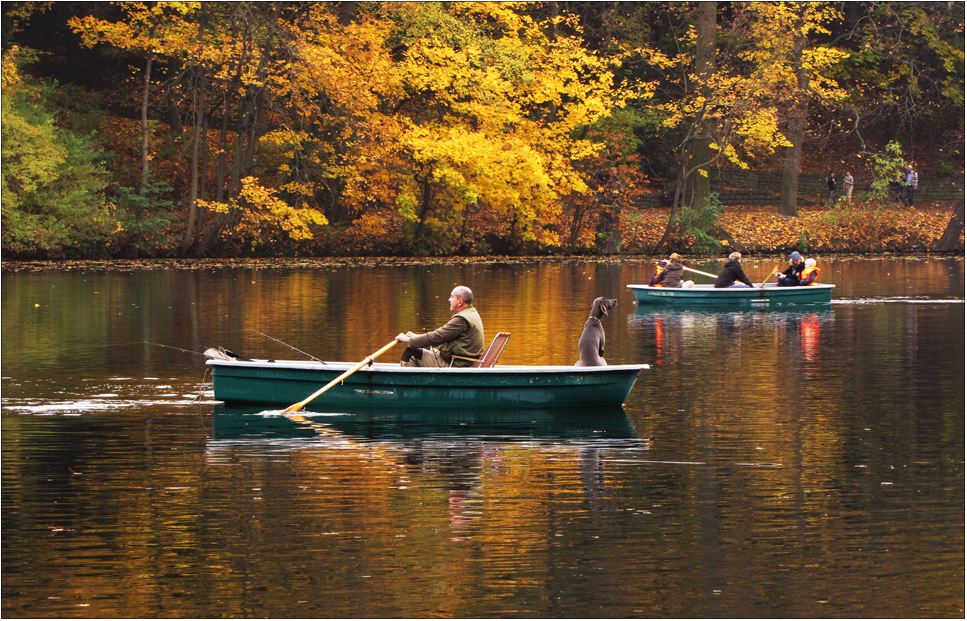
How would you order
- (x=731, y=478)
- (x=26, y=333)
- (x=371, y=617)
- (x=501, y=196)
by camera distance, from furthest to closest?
(x=501, y=196)
(x=26, y=333)
(x=731, y=478)
(x=371, y=617)

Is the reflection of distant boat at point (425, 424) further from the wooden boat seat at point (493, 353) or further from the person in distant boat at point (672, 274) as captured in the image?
the person in distant boat at point (672, 274)

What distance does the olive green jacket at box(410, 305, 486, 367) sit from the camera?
47.3ft

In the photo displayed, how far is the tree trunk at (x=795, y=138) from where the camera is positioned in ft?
162

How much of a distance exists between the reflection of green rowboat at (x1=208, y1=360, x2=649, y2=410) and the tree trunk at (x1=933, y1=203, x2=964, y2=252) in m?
39.9

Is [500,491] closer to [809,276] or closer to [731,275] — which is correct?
[731,275]

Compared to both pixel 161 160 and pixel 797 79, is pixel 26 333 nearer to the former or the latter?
pixel 161 160

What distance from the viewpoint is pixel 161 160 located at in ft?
155

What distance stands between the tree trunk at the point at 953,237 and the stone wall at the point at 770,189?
401 centimetres

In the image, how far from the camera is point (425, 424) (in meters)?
13.8

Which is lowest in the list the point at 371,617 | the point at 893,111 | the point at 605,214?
the point at 371,617

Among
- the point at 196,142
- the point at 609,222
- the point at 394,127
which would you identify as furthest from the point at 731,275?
the point at 609,222

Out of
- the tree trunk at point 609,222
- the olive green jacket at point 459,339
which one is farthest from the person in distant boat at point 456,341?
the tree trunk at point 609,222

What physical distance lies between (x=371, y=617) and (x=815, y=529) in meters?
3.35

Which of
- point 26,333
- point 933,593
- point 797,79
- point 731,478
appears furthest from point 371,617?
point 797,79
